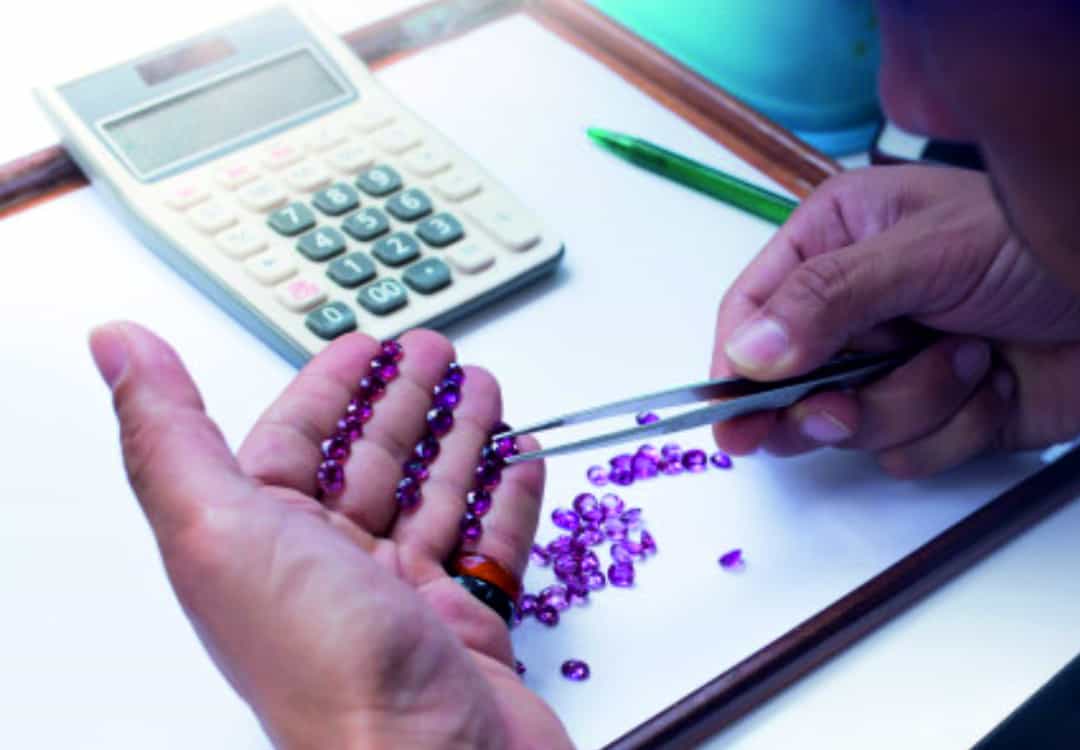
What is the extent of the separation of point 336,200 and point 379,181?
0.03 meters

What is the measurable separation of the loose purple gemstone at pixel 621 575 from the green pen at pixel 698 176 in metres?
0.29

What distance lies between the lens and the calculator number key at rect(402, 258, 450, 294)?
0.66 metres

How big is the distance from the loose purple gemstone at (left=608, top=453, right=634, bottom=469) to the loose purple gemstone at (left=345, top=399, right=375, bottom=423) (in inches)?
4.6

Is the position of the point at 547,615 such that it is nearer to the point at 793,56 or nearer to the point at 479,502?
the point at 479,502

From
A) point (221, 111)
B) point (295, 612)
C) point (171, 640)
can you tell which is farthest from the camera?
point (221, 111)

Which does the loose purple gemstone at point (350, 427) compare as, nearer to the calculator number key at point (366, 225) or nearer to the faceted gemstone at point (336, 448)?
the faceted gemstone at point (336, 448)

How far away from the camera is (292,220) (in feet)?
2.23

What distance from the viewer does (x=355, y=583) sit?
424mm

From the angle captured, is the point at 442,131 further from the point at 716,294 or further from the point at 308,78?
the point at 716,294

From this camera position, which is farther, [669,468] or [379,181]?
[379,181]

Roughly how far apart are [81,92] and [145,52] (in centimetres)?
6

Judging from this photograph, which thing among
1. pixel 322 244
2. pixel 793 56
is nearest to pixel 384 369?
pixel 322 244

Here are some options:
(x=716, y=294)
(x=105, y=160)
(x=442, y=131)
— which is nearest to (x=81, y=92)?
(x=105, y=160)

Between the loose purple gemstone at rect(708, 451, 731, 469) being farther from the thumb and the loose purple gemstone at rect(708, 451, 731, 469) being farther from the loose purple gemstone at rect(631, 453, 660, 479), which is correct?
the thumb
